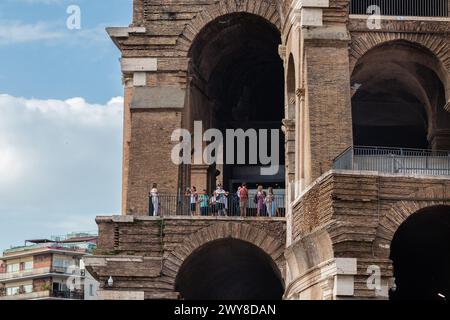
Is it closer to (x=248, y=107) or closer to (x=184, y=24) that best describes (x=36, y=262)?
(x=248, y=107)

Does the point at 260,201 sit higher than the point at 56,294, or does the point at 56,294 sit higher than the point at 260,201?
the point at 56,294

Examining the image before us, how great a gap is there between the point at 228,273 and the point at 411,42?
12.7m

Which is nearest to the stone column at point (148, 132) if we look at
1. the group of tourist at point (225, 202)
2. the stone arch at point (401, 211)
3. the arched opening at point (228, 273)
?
the group of tourist at point (225, 202)

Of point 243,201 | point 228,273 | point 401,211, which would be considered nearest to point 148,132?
point 243,201

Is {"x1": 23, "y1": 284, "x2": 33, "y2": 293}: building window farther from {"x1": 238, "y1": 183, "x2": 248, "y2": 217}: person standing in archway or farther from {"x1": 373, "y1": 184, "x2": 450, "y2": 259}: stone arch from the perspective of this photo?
{"x1": 373, "y1": 184, "x2": 450, "y2": 259}: stone arch

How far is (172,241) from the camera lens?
41.9 metres

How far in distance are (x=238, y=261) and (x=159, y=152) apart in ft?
17.5

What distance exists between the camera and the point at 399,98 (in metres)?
46.5

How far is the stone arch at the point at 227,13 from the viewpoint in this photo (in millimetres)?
45406

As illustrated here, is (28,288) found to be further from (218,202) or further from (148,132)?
(218,202)

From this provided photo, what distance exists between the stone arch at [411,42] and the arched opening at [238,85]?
6.81 metres

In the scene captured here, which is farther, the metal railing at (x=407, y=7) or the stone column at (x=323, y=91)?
the metal railing at (x=407, y=7)

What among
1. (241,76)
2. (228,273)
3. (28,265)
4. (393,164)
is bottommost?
(228,273)

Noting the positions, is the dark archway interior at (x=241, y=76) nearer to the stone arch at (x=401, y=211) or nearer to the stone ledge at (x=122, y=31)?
the stone ledge at (x=122, y=31)
